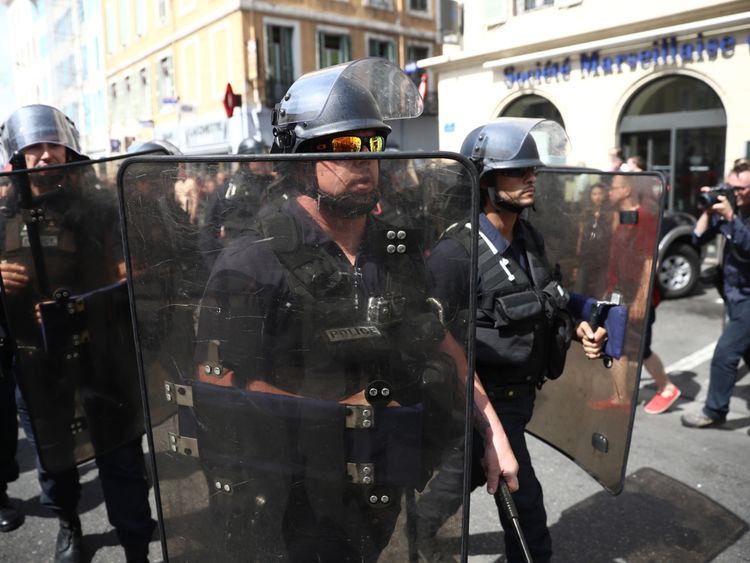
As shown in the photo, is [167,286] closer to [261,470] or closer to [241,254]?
[241,254]

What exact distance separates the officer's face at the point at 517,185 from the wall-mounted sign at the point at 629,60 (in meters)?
9.12

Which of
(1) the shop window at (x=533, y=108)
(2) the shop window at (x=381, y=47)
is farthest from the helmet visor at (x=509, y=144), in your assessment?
(2) the shop window at (x=381, y=47)

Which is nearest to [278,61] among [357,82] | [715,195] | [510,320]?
[715,195]

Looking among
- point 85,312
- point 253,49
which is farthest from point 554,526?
point 253,49

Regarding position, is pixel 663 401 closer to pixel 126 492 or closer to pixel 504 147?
pixel 504 147

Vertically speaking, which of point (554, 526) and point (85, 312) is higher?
point (85, 312)

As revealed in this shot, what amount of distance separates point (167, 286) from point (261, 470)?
17.4 inches

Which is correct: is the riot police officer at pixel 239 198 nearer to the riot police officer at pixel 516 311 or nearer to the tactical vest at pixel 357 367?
the tactical vest at pixel 357 367

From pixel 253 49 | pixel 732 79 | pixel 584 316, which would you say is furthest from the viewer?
pixel 253 49

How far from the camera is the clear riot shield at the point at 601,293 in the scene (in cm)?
236

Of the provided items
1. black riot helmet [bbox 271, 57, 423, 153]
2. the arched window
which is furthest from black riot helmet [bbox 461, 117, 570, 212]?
the arched window

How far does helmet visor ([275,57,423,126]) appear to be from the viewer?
155 cm

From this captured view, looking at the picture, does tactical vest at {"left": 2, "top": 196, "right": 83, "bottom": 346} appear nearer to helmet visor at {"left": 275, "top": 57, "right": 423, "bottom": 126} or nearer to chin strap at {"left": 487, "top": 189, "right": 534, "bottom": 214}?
helmet visor at {"left": 275, "top": 57, "right": 423, "bottom": 126}

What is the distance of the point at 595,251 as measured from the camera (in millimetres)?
2545
